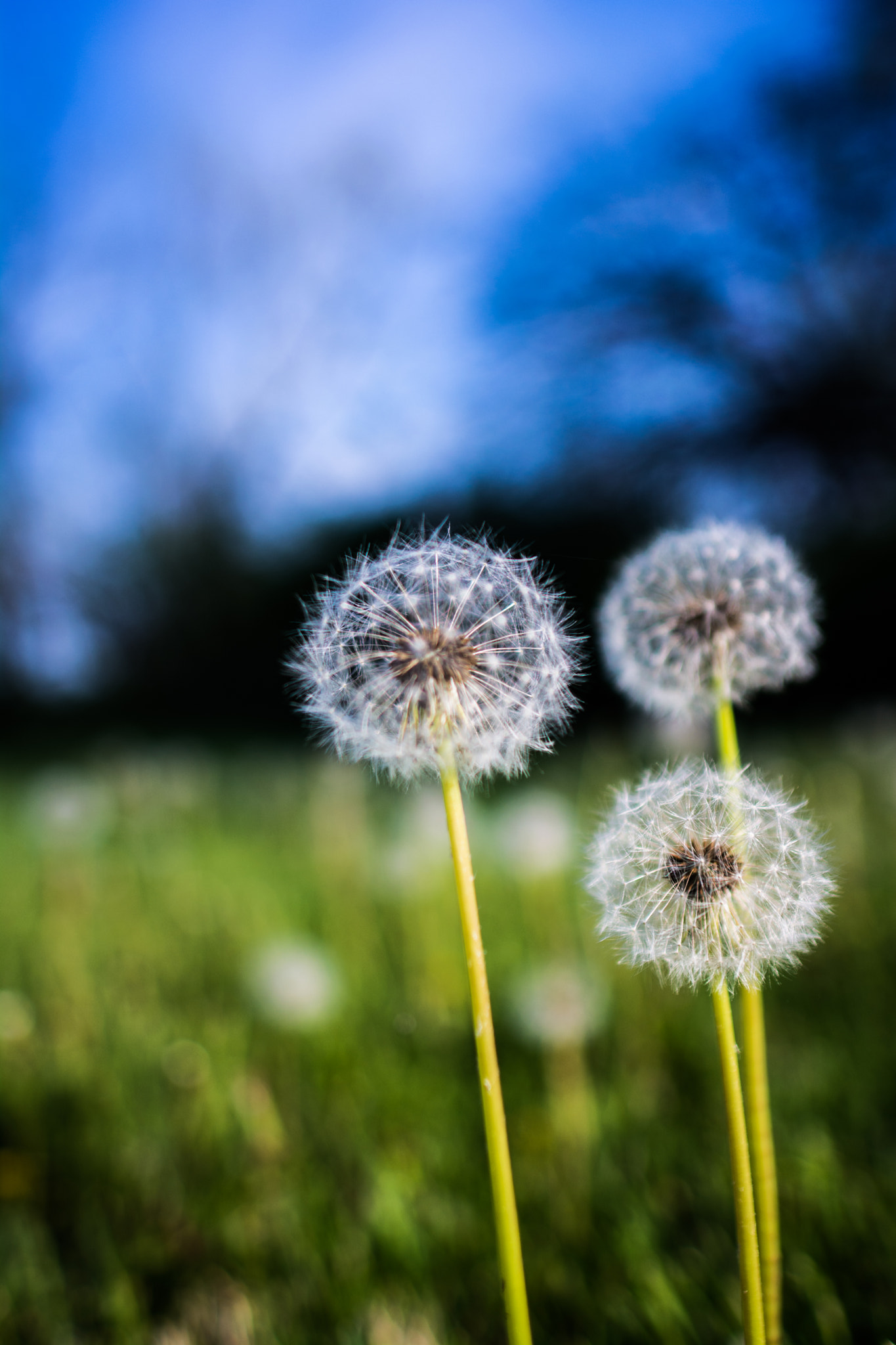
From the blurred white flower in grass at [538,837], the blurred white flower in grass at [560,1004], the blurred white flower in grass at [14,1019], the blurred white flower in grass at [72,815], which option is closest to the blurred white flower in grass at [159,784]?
the blurred white flower in grass at [72,815]

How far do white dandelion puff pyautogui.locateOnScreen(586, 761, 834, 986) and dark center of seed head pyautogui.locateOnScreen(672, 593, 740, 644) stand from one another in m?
0.19

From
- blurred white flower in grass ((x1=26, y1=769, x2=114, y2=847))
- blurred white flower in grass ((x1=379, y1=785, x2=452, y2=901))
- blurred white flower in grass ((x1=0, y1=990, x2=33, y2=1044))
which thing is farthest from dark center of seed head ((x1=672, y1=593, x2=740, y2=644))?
blurred white flower in grass ((x1=26, y1=769, x2=114, y2=847))

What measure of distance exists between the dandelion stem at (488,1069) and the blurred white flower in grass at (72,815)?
3041 millimetres

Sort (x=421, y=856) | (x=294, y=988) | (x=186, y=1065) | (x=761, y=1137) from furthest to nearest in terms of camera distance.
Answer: (x=421, y=856) → (x=294, y=988) → (x=186, y=1065) → (x=761, y=1137)

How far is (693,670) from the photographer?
98cm

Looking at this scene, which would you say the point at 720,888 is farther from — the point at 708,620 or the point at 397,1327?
the point at 397,1327

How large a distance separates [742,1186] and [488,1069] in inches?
9.0

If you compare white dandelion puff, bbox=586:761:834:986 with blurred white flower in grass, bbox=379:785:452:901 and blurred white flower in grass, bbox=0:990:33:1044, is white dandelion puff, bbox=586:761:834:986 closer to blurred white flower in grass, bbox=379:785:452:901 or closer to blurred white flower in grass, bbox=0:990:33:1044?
blurred white flower in grass, bbox=0:990:33:1044

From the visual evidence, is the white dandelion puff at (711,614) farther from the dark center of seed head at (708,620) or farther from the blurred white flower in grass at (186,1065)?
the blurred white flower in grass at (186,1065)

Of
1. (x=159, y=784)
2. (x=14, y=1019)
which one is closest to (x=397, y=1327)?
(x=14, y=1019)

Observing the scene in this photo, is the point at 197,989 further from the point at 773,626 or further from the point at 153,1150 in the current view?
the point at 773,626

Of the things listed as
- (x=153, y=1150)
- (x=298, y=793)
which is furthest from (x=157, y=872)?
(x=153, y=1150)

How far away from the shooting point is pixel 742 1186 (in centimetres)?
77

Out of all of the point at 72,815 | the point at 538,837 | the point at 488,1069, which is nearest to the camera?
the point at 488,1069
